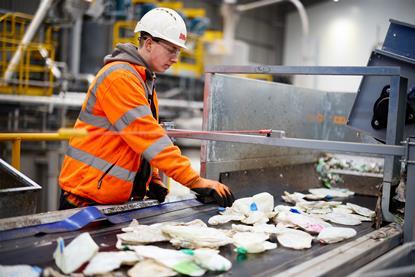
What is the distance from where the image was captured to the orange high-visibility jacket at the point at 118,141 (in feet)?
7.61

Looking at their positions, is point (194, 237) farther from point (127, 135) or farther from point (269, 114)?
point (269, 114)

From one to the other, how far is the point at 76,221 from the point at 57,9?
567 centimetres

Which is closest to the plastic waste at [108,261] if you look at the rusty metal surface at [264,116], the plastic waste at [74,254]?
the plastic waste at [74,254]

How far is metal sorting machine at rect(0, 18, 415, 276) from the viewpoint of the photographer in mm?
1952

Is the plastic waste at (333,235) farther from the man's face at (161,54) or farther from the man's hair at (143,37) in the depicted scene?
the man's hair at (143,37)

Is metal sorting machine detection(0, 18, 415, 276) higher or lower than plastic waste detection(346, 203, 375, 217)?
higher

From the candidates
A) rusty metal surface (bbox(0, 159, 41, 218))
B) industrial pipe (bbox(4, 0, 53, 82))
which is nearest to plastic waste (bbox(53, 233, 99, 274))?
rusty metal surface (bbox(0, 159, 41, 218))

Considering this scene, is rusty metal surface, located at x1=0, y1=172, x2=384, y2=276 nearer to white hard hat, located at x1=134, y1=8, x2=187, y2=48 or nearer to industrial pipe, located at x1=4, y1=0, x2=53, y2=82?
white hard hat, located at x1=134, y1=8, x2=187, y2=48

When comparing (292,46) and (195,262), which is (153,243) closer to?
(195,262)

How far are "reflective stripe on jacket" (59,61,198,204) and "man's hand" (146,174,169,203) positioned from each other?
0.32m

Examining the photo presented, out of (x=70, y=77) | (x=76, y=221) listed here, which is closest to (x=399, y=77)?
(x=76, y=221)

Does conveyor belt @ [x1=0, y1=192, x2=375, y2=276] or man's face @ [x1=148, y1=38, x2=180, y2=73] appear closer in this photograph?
conveyor belt @ [x1=0, y1=192, x2=375, y2=276]

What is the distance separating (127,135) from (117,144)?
0.48 ft

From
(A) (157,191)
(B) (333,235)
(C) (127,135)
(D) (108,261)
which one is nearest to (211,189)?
(A) (157,191)
